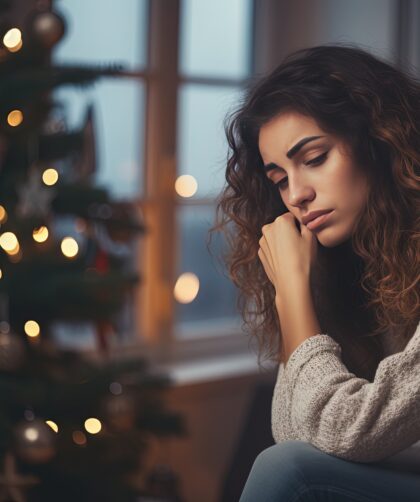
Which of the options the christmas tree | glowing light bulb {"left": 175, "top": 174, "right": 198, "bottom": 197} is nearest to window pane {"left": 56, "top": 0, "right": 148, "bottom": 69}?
glowing light bulb {"left": 175, "top": 174, "right": 198, "bottom": 197}

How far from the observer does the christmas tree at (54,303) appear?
192 cm

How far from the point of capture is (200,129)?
3.23 metres

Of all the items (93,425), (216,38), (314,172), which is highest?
(314,172)

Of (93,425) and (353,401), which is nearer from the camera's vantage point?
(353,401)

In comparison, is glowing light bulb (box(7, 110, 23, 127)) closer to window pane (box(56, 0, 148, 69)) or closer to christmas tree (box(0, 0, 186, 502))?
christmas tree (box(0, 0, 186, 502))

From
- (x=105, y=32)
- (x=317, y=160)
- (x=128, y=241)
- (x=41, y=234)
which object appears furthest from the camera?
(x=105, y=32)

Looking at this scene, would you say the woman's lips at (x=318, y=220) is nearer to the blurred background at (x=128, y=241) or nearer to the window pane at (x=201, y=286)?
the blurred background at (x=128, y=241)

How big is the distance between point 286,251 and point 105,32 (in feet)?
6.59

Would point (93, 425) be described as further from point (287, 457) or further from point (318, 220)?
point (318, 220)

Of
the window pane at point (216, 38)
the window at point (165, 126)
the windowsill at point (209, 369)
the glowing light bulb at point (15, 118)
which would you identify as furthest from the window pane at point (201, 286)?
the glowing light bulb at point (15, 118)

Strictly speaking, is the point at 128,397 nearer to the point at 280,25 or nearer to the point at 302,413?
the point at 302,413

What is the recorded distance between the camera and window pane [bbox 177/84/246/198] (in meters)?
3.17

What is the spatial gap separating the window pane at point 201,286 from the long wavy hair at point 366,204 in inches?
76.5

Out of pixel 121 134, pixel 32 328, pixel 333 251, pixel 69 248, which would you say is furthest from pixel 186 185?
pixel 333 251
